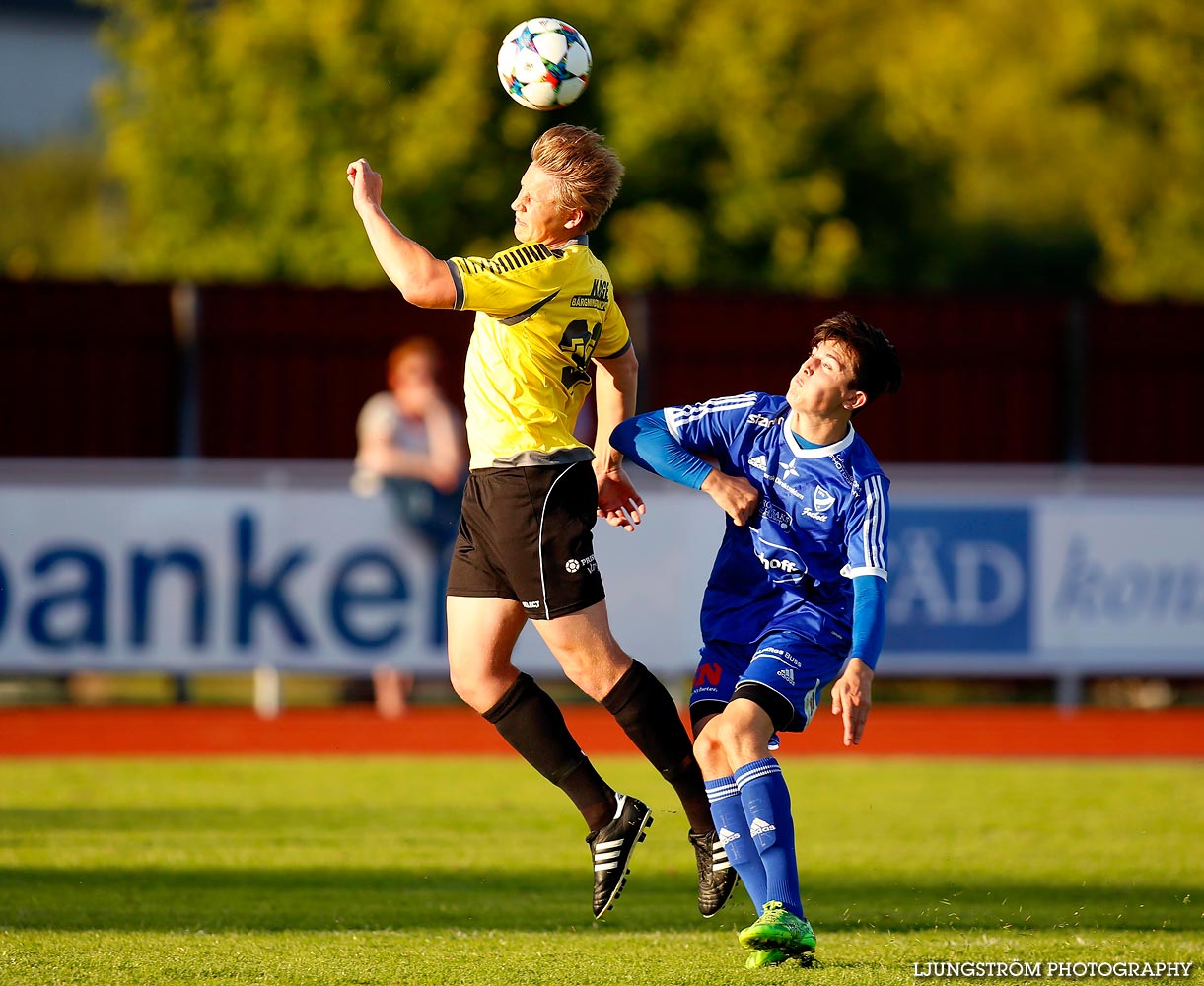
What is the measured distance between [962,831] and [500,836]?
211 centimetres

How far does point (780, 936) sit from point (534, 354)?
6.04 feet

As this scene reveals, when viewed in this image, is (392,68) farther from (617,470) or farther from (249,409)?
(617,470)

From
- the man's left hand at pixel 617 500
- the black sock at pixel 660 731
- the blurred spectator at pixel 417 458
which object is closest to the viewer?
the black sock at pixel 660 731

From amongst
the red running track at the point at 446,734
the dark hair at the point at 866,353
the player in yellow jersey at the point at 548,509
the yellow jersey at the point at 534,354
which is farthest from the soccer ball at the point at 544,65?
the red running track at the point at 446,734

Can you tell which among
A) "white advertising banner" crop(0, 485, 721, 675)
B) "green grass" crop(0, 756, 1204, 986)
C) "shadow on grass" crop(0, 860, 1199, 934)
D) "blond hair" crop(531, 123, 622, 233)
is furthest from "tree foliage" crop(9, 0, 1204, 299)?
"blond hair" crop(531, 123, 622, 233)

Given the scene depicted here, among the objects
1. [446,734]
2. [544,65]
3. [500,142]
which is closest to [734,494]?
[544,65]

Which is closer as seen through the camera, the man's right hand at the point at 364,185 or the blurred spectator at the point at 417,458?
the man's right hand at the point at 364,185

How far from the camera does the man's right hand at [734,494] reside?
17.9ft

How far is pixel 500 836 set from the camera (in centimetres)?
797

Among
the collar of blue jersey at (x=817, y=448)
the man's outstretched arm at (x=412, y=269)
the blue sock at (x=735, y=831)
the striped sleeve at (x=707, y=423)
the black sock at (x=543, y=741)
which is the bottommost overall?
the blue sock at (x=735, y=831)

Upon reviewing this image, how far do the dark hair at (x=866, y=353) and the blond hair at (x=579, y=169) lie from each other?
2.59ft

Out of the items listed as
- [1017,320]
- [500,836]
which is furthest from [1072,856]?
[1017,320]

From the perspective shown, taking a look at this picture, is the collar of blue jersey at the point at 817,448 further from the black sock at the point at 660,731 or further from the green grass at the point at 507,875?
the green grass at the point at 507,875

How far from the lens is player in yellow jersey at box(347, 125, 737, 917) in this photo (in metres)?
5.42
